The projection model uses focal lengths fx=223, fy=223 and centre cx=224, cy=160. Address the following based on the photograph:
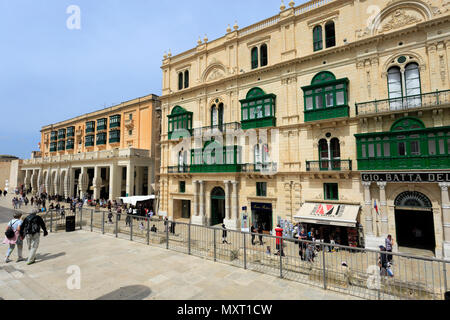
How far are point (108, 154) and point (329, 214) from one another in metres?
31.6

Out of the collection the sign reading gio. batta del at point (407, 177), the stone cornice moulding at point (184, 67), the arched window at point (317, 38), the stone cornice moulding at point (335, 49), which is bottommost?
the sign reading gio. batta del at point (407, 177)

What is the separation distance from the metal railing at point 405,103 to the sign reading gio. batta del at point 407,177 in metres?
4.34

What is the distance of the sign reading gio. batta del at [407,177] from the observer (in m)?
13.7

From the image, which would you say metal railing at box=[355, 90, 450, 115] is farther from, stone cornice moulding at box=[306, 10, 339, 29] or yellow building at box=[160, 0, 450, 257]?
stone cornice moulding at box=[306, 10, 339, 29]

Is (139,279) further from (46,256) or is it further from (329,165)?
(329,165)

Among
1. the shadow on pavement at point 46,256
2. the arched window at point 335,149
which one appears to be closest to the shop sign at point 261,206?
the arched window at point 335,149

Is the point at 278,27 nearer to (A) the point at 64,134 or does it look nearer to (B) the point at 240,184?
(B) the point at 240,184

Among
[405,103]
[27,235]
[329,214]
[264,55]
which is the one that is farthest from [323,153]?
[27,235]

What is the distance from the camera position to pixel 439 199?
1406 cm

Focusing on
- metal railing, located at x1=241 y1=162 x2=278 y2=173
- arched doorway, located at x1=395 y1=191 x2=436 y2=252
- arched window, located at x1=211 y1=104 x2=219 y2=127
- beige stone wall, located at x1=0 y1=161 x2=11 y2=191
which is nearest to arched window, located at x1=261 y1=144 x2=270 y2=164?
metal railing, located at x1=241 y1=162 x2=278 y2=173

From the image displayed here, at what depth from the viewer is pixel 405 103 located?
15.2 m

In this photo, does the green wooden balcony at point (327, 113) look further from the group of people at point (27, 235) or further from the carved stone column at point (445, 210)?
the group of people at point (27, 235)

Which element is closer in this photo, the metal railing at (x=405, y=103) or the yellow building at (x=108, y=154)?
the metal railing at (x=405, y=103)
